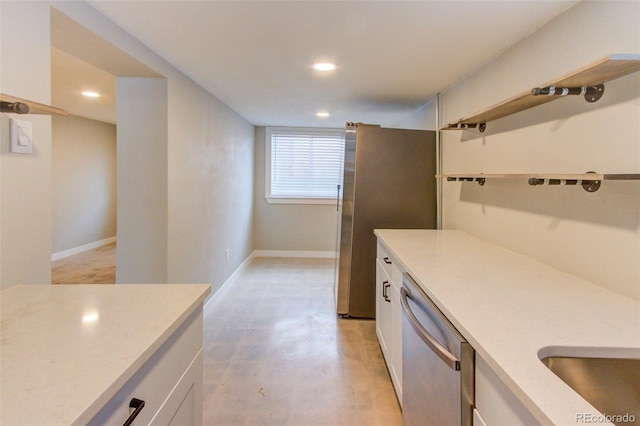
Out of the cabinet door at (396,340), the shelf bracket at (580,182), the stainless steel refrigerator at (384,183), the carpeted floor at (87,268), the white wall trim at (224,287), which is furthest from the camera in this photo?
the carpeted floor at (87,268)

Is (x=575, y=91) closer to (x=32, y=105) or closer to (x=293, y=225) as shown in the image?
(x=32, y=105)

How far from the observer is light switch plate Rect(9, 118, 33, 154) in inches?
45.4

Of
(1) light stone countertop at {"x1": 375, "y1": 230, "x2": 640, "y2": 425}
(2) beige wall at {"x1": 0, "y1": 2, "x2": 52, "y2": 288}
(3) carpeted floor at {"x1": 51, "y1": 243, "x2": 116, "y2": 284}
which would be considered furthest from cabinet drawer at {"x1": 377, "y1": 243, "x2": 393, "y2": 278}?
(3) carpeted floor at {"x1": 51, "y1": 243, "x2": 116, "y2": 284}

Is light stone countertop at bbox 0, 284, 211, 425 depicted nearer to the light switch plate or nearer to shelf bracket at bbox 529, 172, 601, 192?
the light switch plate

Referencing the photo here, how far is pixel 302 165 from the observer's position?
5445 mm

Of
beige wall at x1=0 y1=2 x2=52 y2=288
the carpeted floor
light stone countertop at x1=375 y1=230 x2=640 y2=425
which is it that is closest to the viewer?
light stone countertop at x1=375 y1=230 x2=640 y2=425

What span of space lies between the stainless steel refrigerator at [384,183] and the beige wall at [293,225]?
2496mm

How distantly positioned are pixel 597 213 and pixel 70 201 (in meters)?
6.50

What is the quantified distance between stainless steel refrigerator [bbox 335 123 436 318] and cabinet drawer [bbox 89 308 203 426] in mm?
1987

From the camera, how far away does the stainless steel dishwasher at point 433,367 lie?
0.93 metres

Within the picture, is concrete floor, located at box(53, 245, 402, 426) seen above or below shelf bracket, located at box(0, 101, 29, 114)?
below

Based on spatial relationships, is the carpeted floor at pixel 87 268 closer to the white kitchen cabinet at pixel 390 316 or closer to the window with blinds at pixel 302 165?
the window with blinds at pixel 302 165

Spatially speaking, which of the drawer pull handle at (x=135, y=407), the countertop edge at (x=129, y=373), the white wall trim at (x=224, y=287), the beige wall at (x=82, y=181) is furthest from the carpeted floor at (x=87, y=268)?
the drawer pull handle at (x=135, y=407)

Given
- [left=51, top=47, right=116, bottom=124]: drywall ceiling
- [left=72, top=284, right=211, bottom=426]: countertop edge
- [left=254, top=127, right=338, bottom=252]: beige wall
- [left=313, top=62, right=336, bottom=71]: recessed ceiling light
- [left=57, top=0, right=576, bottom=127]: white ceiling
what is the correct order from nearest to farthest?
[left=72, top=284, right=211, bottom=426]: countertop edge → [left=57, top=0, right=576, bottom=127]: white ceiling → [left=313, top=62, right=336, bottom=71]: recessed ceiling light → [left=51, top=47, right=116, bottom=124]: drywall ceiling → [left=254, top=127, right=338, bottom=252]: beige wall
